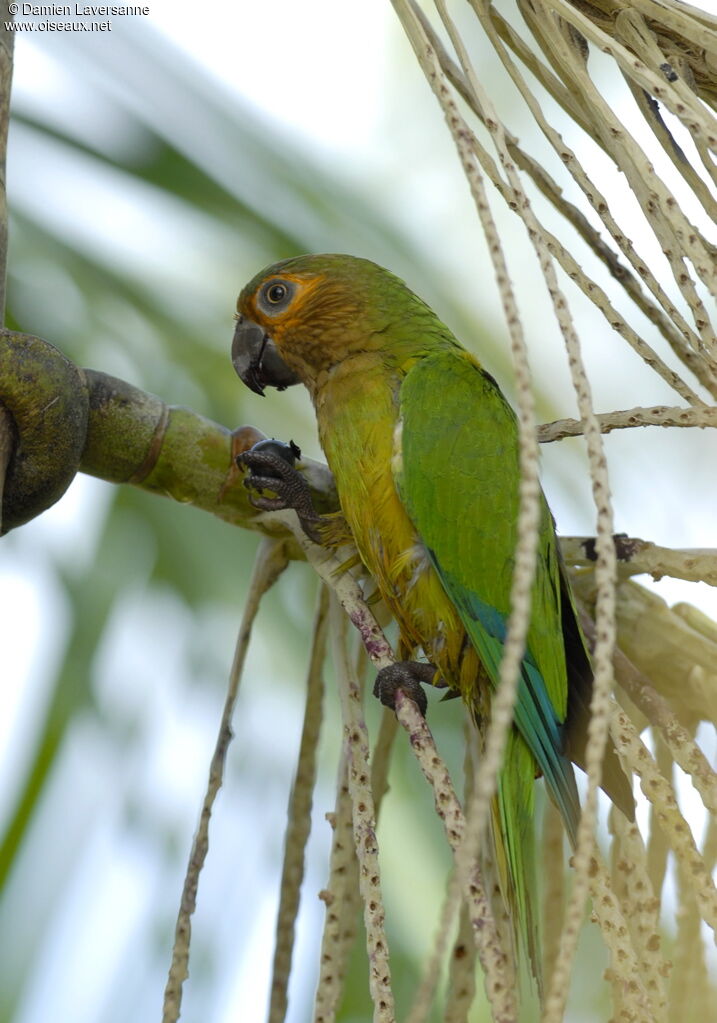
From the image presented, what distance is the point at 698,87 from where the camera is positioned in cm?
134

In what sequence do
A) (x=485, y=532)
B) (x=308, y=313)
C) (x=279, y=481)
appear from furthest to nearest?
1. (x=308, y=313)
2. (x=485, y=532)
3. (x=279, y=481)

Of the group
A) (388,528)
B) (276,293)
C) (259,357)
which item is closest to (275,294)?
(276,293)

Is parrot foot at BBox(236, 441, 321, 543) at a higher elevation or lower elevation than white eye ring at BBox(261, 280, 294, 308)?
lower

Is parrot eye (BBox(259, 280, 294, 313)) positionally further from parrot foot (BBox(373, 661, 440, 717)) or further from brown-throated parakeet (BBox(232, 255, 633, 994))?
parrot foot (BBox(373, 661, 440, 717))

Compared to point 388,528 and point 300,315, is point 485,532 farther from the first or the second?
point 300,315

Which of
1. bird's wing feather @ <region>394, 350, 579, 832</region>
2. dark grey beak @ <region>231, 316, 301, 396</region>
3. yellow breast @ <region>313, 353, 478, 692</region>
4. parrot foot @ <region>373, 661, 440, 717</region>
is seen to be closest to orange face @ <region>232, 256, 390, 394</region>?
dark grey beak @ <region>231, 316, 301, 396</region>

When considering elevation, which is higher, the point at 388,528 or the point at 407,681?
the point at 388,528

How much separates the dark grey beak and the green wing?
403mm

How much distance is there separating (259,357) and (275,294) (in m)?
0.15

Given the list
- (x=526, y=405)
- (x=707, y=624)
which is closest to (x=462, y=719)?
(x=707, y=624)

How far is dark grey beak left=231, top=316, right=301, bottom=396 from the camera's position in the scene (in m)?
2.30

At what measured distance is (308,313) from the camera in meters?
2.34

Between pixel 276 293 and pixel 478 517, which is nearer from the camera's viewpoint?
pixel 478 517

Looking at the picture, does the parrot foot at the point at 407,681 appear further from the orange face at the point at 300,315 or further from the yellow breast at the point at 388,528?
the orange face at the point at 300,315
